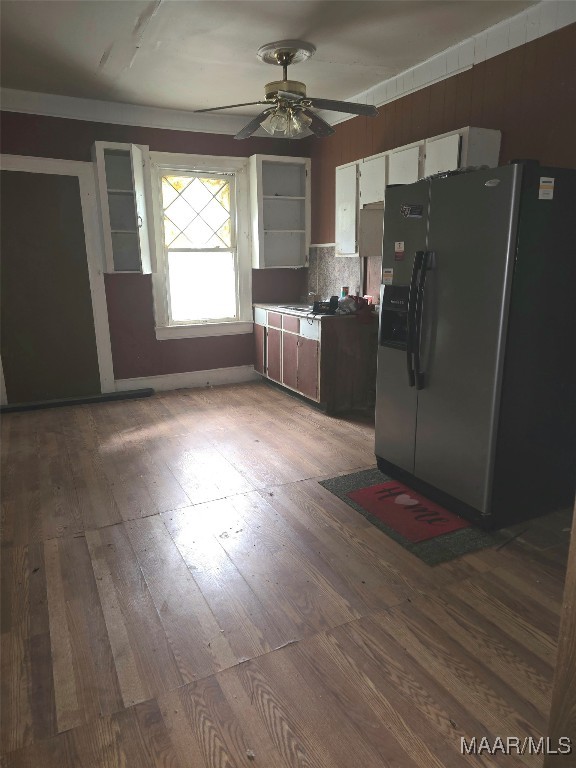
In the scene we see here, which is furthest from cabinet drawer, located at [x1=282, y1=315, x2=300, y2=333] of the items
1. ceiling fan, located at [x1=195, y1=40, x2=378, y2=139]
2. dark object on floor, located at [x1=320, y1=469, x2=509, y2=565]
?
dark object on floor, located at [x1=320, y1=469, x2=509, y2=565]

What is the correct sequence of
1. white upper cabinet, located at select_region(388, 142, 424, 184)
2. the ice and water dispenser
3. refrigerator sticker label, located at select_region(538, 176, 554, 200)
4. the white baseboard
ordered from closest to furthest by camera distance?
refrigerator sticker label, located at select_region(538, 176, 554, 200) < the ice and water dispenser < white upper cabinet, located at select_region(388, 142, 424, 184) < the white baseboard

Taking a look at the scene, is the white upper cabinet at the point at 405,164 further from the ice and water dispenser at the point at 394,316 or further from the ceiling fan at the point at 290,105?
the ice and water dispenser at the point at 394,316

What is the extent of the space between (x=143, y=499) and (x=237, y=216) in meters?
3.52

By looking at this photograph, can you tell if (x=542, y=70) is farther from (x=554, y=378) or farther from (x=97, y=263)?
(x=97, y=263)

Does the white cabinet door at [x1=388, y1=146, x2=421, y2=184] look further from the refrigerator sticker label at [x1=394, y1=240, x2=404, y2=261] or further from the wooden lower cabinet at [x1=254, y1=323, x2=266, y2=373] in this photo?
the wooden lower cabinet at [x1=254, y1=323, x2=266, y2=373]

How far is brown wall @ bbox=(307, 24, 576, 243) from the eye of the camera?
9.32ft

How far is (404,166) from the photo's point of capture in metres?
3.78

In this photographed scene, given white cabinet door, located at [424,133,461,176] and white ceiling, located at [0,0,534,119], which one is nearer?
white ceiling, located at [0,0,534,119]

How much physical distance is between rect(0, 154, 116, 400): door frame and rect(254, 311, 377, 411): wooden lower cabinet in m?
1.86

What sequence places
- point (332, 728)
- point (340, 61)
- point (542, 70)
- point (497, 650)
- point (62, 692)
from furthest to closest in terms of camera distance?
point (340, 61) < point (542, 70) < point (497, 650) < point (62, 692) < point (332, 728)

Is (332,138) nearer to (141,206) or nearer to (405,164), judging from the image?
(405,164)

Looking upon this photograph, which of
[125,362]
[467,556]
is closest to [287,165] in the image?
[125,362]

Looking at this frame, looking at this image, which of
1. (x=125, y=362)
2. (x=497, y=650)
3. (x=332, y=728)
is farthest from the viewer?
(x=125, y=362)

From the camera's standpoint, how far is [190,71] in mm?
3781
